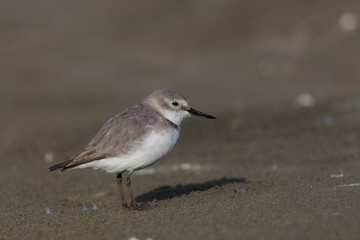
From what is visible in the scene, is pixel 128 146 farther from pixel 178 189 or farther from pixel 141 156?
pixel 178 189

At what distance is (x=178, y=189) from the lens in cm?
587

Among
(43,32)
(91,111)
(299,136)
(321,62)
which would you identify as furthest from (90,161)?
(43,32)

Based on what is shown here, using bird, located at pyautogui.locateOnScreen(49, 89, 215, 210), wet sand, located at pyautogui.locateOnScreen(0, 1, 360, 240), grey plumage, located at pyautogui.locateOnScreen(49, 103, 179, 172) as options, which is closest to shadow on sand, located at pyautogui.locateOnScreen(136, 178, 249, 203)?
wet sand, located at pyautogui.locateOnScreen(0, 1, 360, 240)

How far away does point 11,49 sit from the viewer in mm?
13547

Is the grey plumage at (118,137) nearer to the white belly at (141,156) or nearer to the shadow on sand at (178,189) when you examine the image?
the white belly at (141,156)

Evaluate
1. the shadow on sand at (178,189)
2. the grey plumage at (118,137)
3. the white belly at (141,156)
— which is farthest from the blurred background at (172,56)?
the white belly at (141,156)

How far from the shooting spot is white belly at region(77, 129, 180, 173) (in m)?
4.95

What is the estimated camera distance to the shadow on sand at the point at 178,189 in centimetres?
568

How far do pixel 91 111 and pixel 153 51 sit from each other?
292 centimetres

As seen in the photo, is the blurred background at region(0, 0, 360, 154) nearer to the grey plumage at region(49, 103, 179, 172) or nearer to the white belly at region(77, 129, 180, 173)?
the grey plumage at region(49, 103, 179, 172)

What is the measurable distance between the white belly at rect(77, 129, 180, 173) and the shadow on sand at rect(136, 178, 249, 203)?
699 mm

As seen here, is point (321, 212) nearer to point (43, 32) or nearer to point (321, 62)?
point (321, 62)

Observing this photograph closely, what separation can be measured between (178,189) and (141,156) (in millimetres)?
1070

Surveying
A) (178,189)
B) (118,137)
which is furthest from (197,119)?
(118,137)
